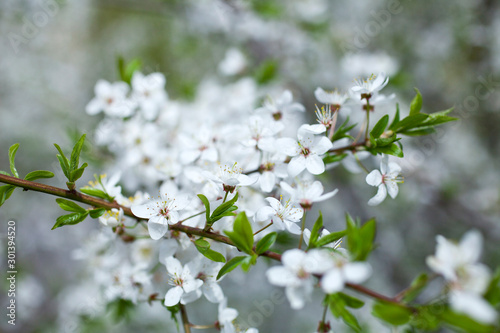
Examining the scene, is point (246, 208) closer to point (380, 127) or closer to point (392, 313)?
point (380, 127)

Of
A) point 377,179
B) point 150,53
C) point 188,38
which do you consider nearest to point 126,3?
point 188,38

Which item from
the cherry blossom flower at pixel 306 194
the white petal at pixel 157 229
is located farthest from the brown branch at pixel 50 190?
the cherry blossom flower at pixel 306 194

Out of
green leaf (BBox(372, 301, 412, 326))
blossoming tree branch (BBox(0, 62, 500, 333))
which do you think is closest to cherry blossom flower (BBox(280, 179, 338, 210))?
blossoming tree branch (BBox(0, 62, 500, 333))

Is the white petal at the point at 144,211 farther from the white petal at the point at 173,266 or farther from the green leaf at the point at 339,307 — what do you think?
the green leaf at the point at 339,307

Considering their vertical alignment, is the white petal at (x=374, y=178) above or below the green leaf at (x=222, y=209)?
above

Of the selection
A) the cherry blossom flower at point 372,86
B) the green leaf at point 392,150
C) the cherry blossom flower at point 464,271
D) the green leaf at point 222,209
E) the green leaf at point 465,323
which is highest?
the cherry blossom flower at point 372,86

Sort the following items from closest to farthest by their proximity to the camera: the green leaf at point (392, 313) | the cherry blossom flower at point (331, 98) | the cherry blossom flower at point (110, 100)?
the green leaf at point (392, 313) → the cherry blossom flower at point (331, 98) → the cherry blossom flower at point (110, 100)

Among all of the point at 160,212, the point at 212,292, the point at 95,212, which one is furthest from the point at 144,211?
the point at 212,292
